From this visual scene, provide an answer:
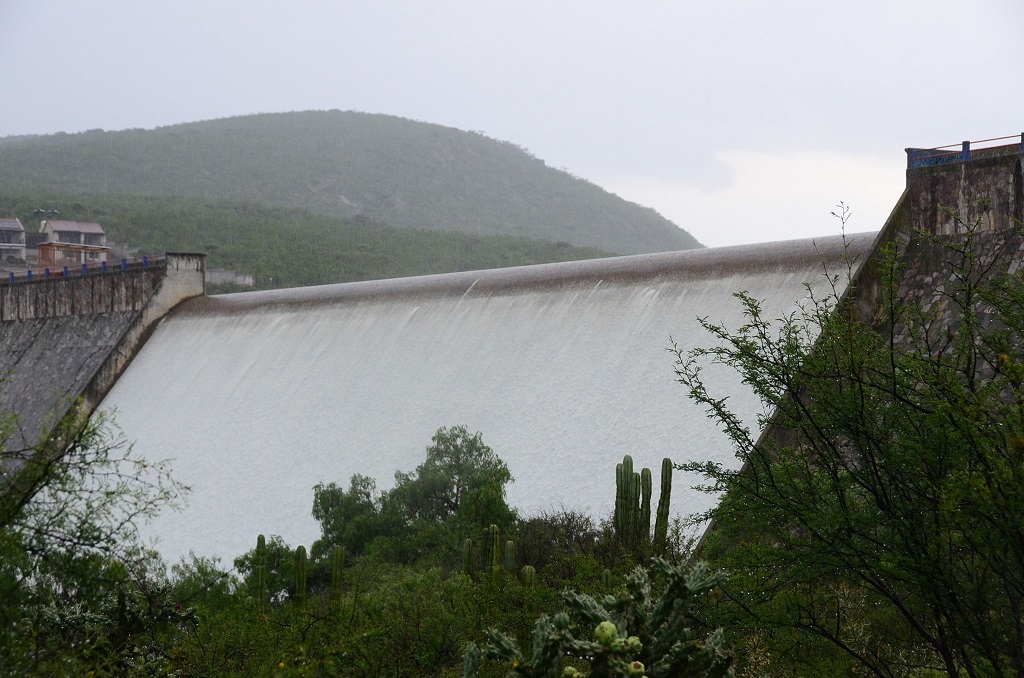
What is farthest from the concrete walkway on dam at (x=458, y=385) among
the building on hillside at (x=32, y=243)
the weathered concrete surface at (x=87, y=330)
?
the building on hillside at (x=32, y=243)

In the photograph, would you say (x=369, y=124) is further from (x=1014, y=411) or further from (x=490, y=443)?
(x=1014, y=411)

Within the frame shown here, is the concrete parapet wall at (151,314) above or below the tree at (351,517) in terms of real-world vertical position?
above

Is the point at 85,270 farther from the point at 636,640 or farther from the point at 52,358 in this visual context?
the point at 636,640

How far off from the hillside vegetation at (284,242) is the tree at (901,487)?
45764 mm

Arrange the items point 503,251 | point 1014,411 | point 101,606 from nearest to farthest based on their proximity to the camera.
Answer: point 1014,411, point 101,606, point 503,251

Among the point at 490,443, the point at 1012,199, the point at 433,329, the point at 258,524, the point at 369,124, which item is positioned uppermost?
the point at 369,124

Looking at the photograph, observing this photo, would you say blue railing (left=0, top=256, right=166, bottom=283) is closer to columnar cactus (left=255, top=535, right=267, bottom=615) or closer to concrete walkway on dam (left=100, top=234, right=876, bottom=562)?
concrete walkway on dam (left=100, top=234, right=876, bottom=562)

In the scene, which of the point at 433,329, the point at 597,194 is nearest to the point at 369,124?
the point at 597,194

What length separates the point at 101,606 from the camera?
313 inches

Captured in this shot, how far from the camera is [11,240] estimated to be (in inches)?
2281

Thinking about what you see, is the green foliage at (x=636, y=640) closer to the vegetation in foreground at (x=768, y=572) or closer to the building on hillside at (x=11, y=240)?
the vegetation in foreground at (x=768, y=572)

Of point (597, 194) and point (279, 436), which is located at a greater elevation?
point (597, 194)

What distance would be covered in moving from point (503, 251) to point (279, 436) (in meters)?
49.0

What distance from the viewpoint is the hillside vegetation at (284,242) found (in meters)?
58.5
